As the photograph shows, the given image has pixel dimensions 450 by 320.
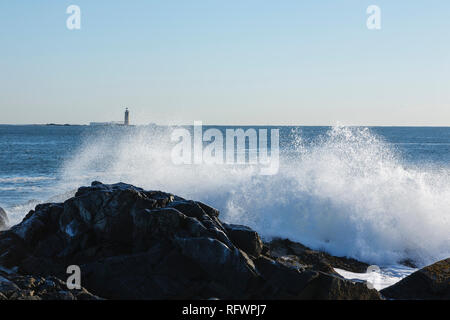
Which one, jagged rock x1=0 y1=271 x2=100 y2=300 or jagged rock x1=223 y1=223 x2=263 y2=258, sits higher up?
jagged rock x1=223 y1=223 x2=263 y2=258

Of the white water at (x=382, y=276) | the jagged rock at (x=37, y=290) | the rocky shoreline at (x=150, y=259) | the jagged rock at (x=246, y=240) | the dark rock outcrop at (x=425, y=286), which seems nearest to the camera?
the jagged rock at (x=37, y=290)

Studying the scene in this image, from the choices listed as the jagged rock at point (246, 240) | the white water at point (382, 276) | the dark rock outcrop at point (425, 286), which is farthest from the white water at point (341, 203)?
the jagged rock at point (246, 240)

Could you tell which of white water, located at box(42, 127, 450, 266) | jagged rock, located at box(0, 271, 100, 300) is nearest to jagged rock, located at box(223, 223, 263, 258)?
jagged rock, located at box(0, 271, 100, 300)

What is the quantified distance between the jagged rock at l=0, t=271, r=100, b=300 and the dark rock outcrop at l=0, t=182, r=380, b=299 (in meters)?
0.55

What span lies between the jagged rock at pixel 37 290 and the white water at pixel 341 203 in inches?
275

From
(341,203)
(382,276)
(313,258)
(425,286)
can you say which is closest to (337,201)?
(341,203)

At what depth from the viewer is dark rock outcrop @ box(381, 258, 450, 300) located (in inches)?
321

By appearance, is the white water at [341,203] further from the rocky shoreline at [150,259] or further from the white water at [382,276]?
the rocky shoreline at [150,259]

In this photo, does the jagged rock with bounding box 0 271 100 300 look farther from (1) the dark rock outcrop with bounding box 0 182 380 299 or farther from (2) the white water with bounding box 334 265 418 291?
(2) the white water with bounding box 334 265 418 291

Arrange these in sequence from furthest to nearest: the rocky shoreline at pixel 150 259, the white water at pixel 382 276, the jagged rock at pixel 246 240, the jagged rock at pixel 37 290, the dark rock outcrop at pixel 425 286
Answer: the white water at pixel 382 276 → the jagged rock at pixel 246 240 → the dark rock outcrop at pixel 425 286 → the rocky shoreline at pixel 150 259 → the jagged rock at pixel 37 290

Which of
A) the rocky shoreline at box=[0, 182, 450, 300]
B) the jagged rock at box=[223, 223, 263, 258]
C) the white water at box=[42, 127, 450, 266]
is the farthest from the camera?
the white water at box=[42, 127, 450, 266]

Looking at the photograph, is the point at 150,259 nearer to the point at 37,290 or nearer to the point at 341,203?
the point at 37,290

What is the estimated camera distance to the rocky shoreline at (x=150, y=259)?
7.20 meters
